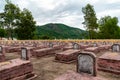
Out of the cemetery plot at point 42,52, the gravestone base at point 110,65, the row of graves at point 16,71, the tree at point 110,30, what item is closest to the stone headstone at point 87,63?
the row of graves at point 16,71

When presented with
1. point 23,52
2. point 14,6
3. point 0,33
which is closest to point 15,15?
point 14,6

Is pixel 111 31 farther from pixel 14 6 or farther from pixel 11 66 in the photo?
pixel 11 66

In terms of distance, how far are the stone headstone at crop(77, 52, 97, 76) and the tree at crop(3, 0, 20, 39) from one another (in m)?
40.2

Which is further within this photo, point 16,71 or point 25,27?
point 25,27

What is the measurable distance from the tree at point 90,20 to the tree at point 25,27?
1556 cm

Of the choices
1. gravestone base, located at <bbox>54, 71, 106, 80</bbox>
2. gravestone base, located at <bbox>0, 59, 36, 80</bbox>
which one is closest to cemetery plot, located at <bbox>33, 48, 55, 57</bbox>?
gravestone base, located at <bbox>0, 59, 36, 80</bbox>

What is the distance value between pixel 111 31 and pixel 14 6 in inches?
1327

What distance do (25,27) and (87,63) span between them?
41395mm

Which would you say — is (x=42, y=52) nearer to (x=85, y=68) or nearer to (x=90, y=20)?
(x=85, y=68)

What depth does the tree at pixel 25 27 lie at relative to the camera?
46594 millimetres

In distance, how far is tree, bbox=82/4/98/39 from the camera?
4734 cm

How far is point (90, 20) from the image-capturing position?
47.2 meters

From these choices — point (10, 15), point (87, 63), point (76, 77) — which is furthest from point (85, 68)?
point (10, 15)

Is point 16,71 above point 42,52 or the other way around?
the other way around
